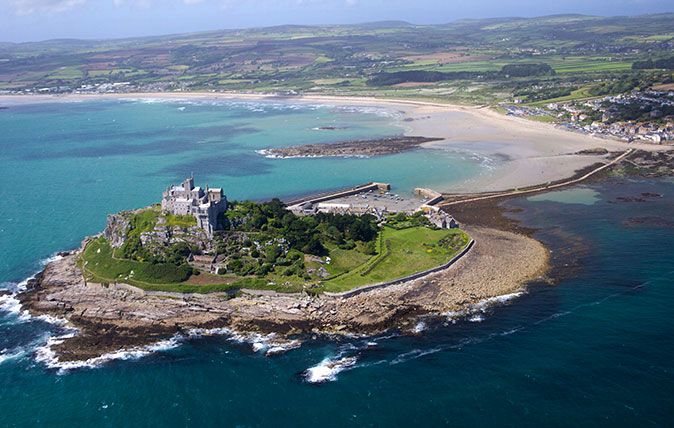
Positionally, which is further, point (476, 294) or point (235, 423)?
point (476, 294)

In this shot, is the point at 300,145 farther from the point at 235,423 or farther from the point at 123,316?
the point at 235,423

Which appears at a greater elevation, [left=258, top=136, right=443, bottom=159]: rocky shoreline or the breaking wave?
[left=258, top=136, right=443, bottom=159]: rocky shoreline

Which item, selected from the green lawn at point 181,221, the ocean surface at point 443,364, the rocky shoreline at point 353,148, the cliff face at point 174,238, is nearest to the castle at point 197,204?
the green lawn at point 181,221

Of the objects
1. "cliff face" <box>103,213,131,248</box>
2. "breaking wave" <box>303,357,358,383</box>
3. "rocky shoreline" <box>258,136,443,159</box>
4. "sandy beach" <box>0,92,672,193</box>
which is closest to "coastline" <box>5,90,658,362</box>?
"breaking wave" <box>303,357,358,383</box>

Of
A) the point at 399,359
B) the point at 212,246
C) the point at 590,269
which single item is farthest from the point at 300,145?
the point at 399,359

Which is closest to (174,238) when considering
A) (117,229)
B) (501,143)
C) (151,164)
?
(117,229)

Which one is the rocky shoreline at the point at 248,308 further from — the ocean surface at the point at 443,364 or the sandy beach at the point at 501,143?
the sandy beach at the point at 501,143

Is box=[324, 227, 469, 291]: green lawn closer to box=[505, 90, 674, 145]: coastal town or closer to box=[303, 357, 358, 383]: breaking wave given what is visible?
box=[303, 357, 358, 383]: breaking wave
